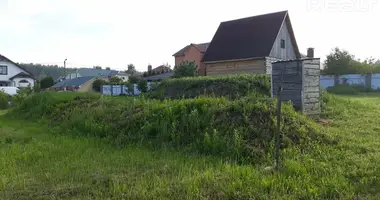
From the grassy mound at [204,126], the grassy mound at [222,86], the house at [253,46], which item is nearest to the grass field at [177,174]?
the grassy mound at [204,126]

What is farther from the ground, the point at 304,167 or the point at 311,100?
the point at 311,100

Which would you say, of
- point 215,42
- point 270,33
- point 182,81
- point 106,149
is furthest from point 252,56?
point 106,149

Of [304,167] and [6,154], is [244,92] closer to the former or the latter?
[304,167]

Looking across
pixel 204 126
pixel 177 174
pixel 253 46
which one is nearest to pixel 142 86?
pixel 253 46

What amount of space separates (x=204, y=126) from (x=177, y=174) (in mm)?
2301

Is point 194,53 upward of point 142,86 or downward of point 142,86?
upward

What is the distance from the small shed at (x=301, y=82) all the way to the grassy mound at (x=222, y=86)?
1600 mm

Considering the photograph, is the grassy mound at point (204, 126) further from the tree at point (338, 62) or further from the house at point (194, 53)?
the tree at point (338, 62)

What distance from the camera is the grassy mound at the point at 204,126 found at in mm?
5820

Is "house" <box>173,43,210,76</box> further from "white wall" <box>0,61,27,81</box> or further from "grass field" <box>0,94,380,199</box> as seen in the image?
"grass field" <box>0,94,380,199</box>

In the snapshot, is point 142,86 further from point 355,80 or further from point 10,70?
point 10,70

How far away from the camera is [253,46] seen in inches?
1008

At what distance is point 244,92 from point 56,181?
9494mm

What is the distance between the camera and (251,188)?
3906 millimetres
